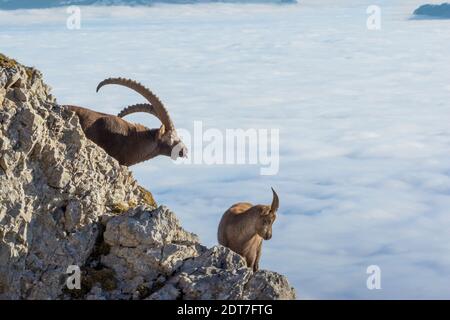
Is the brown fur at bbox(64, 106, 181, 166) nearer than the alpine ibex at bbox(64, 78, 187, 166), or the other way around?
the brown fur at bbox(64, 106, 181, 166)

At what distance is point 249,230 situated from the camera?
27.2 m

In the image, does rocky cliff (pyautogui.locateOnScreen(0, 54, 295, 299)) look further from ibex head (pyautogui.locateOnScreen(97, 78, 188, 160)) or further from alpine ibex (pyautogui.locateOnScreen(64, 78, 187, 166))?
ibex head (pyautogui.locateOnScreen(97, 78, 188, 160))

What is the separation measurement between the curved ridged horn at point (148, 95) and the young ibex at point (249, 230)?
3500 mm

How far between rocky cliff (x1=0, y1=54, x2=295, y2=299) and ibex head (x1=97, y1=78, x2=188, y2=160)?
7493mm

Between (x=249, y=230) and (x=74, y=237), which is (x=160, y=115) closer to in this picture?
(x=249, y=230)

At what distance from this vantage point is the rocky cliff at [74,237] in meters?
15.3

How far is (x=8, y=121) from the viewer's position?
15.8 m

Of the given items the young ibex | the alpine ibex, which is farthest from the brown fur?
the young ibex

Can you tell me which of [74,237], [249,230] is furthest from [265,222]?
[74,237]

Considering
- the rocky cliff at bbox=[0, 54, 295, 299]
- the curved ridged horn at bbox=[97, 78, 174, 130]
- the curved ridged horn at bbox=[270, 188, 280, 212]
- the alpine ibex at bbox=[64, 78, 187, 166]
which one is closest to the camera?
the rocky cliff at bbox=[0, 54, 295, 299]

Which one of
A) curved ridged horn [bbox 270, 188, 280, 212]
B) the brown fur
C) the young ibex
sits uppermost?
the brown fur

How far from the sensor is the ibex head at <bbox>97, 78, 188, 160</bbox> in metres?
24.1

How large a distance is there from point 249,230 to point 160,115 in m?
4.44
